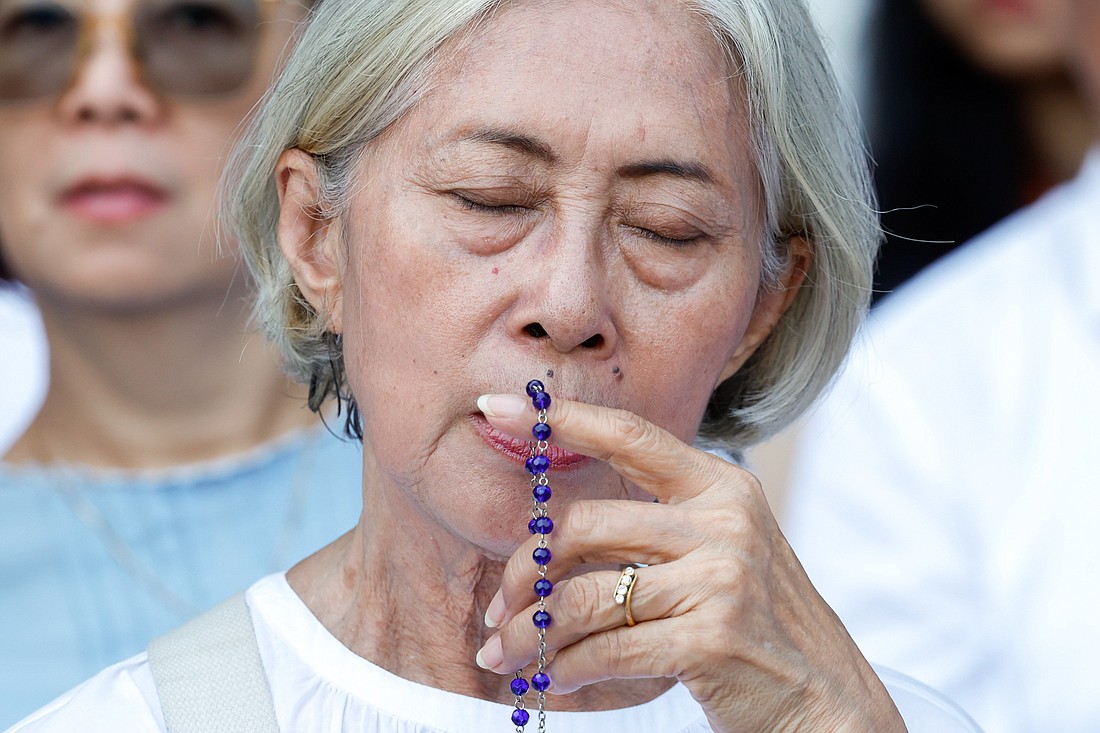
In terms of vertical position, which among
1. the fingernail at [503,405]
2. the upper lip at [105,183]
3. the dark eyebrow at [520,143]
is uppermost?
the dark eyebrow at [520,143]

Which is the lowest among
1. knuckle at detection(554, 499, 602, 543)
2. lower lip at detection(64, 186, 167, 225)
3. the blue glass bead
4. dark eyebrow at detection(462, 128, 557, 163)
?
knuckle at detection(554, 499, 602, 543)

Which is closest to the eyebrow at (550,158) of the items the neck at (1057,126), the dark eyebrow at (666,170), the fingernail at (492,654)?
the dark eyebrow at (666,170)

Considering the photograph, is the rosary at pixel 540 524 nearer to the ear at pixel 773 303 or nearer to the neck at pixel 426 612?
the neck at pixel 426 612

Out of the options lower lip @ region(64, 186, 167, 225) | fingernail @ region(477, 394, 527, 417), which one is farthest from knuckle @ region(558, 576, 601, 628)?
lower lip @ region(64, 186, 167, 225)

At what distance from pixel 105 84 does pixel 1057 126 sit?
3.59 meters

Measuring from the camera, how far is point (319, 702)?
254cm

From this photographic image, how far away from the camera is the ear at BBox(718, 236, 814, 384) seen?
2797 millimetres

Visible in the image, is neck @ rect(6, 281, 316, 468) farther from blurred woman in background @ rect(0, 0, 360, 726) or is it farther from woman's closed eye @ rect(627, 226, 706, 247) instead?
woman's closed eye @ rect(627, 226, 706, 247)

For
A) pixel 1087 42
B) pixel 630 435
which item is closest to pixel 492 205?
pixel 630 435

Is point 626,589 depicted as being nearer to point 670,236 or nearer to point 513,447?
point 513,447

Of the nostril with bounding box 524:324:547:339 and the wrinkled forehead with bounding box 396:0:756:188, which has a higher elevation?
the wrinkled forehead with bounding box 396:0:756:188

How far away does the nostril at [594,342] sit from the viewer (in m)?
2.38

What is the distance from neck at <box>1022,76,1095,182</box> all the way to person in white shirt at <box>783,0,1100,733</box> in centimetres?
132

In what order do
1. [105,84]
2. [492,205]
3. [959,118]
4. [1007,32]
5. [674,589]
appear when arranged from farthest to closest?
[959,118], [1007,32], [105,84], [492,205], [674,589]
